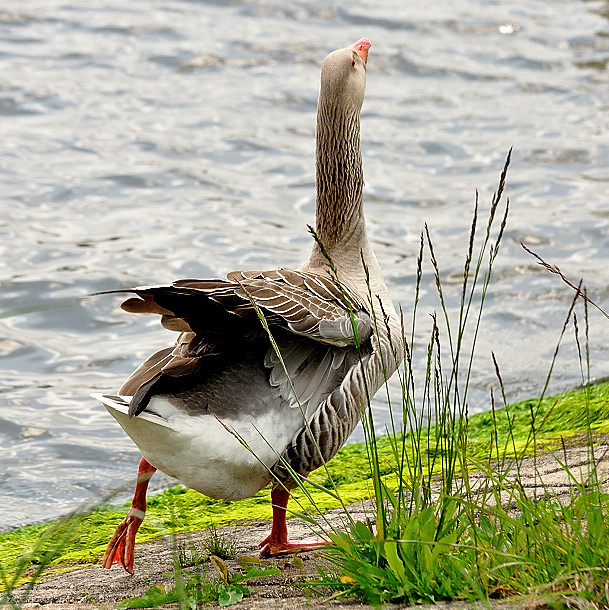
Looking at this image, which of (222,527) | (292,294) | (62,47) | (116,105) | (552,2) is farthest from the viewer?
(552,2)

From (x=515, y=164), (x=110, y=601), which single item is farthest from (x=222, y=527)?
(x=515, y=164)

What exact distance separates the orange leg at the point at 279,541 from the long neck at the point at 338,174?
154 centimetres

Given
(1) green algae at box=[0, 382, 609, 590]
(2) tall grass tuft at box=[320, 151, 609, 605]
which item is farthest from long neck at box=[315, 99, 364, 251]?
(2) tall grass tuft at box=[320, 151, 609, 605]

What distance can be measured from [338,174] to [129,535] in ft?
7.81

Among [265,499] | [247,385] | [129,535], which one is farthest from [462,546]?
[265,499]

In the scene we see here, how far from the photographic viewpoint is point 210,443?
4004mm

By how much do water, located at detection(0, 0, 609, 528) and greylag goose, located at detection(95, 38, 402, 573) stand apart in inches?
93.6

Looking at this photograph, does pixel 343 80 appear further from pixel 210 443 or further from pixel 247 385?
pixel 210 443

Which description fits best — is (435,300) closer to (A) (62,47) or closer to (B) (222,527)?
(B) (222,527)

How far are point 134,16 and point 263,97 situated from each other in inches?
156

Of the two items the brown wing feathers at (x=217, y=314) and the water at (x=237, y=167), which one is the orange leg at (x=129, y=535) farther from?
the water at (x=237, y=167)

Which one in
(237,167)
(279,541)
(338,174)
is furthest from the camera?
(237,167)

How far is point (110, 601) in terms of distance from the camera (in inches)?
150

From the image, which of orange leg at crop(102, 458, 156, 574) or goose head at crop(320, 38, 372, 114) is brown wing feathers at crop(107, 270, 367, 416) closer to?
orange leg at crop(102, 458, 156, 574)
